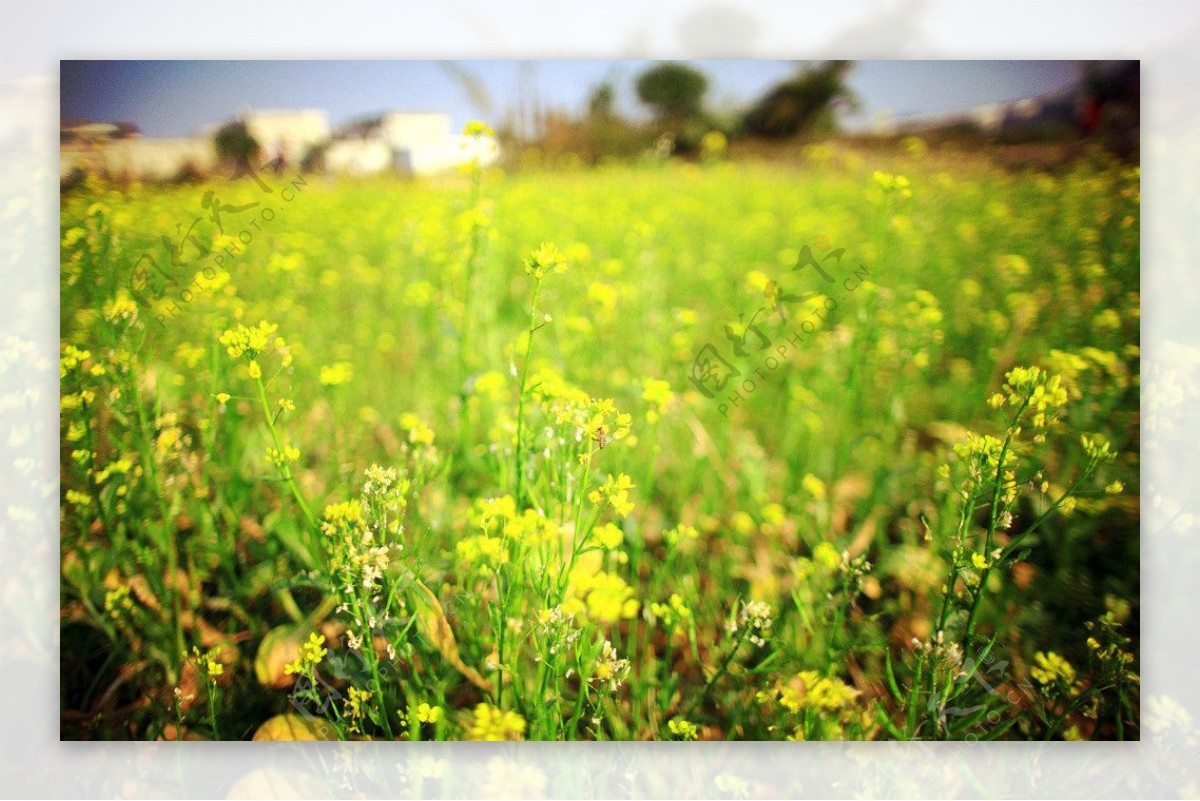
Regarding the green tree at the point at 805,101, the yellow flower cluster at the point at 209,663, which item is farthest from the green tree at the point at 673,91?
the yellow flower cluster at the point at 209,663

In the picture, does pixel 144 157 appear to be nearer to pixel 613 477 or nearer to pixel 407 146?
pixel 407 146

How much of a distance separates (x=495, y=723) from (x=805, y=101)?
142 centimetres

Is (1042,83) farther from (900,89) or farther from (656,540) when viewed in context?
(656,540)

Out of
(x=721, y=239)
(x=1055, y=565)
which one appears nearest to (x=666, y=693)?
(x=1055, y=565)

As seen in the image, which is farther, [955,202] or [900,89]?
[955,202]

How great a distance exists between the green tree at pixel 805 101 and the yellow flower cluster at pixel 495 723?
1326 millimetres

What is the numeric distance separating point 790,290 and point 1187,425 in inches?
34.5

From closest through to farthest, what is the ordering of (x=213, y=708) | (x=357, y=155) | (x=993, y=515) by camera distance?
(x=993, y=515), (x=213, y=708), (x=357, y=155)

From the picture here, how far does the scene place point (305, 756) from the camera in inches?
49.3

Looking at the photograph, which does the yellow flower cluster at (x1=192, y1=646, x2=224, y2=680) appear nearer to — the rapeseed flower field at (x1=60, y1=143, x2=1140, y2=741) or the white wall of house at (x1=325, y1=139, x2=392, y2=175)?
the rapeseed flower field at (x1=60, y1=143, x2=1140, y2=741)

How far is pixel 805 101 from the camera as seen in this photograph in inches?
51.2

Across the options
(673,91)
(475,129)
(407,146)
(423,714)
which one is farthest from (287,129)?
(423,714)

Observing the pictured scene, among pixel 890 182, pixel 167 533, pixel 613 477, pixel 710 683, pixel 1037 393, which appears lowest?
pixel 710 683

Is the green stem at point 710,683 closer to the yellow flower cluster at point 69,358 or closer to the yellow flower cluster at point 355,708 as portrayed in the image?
the yellow flower cluster at point 355,708
